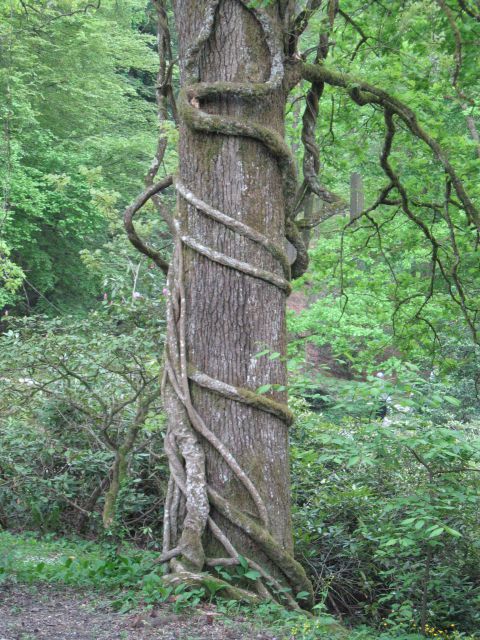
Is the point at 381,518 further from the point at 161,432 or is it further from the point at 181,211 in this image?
the point at 181,211

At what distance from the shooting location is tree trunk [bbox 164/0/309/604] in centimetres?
444

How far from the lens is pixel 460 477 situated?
17.6ft

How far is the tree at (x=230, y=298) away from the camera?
4.43 m

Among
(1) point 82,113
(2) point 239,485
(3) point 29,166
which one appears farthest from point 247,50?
(1) point 82,113

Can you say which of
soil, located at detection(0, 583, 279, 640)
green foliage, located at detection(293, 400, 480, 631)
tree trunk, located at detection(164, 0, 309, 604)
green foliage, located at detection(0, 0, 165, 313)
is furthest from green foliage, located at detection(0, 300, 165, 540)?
green foliage, located at detection(0, 0, 165, 313)

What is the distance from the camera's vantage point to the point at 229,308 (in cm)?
461

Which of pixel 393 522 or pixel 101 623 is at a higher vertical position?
pixel 393 522

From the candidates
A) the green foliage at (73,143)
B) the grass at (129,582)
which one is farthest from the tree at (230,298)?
the green foliage at (73,143)

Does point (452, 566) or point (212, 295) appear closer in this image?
point (212, 295)

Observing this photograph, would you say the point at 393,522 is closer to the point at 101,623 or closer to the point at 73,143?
the point at 101,623

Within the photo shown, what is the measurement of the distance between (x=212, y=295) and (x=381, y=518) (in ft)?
7.88

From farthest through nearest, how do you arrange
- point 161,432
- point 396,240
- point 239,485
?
1. point 396,240
2. point 161,432
3. point 239,485

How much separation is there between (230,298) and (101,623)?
1965 mm

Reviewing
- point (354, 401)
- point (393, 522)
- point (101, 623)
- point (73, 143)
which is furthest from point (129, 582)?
point (73, 143)
